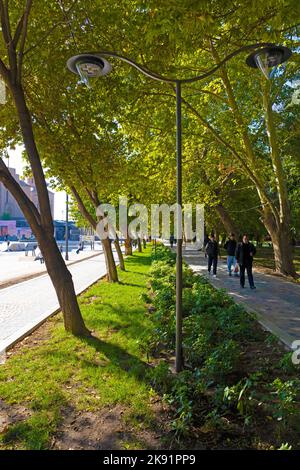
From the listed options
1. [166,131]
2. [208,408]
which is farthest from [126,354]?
[166,131]

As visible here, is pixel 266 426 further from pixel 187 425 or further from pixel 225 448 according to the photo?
pixel 187 425

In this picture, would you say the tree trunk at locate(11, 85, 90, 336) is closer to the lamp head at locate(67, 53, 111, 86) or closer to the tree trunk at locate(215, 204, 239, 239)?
the lamp head at locate(67, 53, 111, 86)

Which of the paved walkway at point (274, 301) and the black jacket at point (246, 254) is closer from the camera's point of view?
the paved walkway at point (274, 301)

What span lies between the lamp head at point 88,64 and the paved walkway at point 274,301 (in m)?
5.12

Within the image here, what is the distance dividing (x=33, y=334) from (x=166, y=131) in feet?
29.0

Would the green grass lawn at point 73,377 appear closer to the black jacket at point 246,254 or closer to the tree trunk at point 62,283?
the tree trunk at point 62,283

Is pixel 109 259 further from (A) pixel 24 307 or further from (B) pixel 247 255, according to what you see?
(B) pixel 247 255

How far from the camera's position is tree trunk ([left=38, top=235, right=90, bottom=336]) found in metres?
7.02

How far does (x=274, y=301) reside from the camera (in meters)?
9.88

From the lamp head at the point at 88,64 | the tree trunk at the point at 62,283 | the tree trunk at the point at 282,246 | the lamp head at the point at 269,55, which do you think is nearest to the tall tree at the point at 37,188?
the tree trunk at the point at 62,283

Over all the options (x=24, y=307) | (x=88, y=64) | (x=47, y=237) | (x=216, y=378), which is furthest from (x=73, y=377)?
(x=24, y=307)

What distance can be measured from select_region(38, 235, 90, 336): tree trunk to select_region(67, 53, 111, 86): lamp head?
304 cm

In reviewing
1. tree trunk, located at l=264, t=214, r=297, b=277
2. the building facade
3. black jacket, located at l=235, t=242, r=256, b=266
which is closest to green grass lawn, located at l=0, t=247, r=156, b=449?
black jacket, located at l=235, t=242, r=256, b=266

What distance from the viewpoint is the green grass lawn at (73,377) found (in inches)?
157
